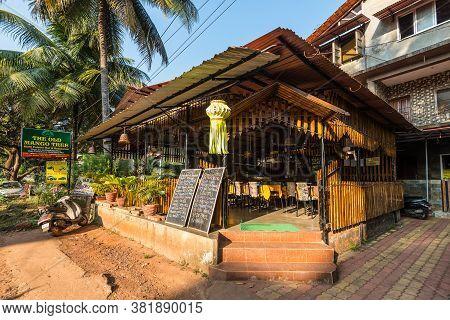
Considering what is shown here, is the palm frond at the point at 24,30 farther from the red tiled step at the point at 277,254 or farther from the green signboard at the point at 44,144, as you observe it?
the red tiled step at the point at 277,254

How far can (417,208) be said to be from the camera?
34.1 feet

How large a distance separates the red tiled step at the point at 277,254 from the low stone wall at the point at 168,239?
1.06 ft

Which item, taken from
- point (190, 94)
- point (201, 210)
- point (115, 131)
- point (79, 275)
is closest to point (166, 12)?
point (115, 131)

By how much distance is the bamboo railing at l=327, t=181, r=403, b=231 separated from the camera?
18.0 feet

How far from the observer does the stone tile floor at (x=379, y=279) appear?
382 centimetres

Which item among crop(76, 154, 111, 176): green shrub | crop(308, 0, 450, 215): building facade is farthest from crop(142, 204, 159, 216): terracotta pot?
crop(308, 0, 450, 215): building facade

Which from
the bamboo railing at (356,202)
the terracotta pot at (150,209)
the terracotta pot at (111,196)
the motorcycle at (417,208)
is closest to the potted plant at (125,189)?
the terracotta pot at (111,196)

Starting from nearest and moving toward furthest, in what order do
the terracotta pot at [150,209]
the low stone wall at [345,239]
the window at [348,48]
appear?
the low stone wall at [345,239]
the terracotta pot at [150,209]
the window at [348,48]

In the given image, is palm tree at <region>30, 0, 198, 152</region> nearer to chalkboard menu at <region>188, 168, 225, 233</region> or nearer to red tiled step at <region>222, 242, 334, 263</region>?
chalkboard menu at <region>188, 168, 225, 233</region>

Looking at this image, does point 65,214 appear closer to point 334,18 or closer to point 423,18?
point 423,18

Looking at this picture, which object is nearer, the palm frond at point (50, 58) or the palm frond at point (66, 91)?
the palm frond at point (66, 91)

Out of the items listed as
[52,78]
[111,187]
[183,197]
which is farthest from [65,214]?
[52,78]

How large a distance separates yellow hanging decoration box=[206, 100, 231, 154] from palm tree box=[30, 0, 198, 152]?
8.50 m

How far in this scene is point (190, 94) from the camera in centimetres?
618
